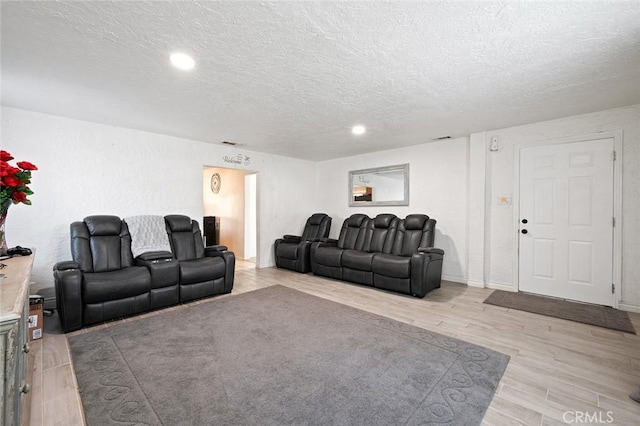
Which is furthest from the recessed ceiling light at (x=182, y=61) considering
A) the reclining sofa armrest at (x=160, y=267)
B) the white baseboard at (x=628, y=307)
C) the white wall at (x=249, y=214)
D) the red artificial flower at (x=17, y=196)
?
the white baseboard at (x=628, y=307)

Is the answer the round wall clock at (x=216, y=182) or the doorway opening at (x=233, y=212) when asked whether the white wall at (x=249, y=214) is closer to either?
the doorway opening at (x=233, y=212)

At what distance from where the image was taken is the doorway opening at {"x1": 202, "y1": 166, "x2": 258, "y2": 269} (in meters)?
6.52

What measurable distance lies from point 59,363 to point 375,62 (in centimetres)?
339

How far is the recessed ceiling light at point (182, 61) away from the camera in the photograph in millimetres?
2072

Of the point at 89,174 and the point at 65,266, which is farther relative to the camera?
the point at 89,174

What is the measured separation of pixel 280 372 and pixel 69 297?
2.24 meters

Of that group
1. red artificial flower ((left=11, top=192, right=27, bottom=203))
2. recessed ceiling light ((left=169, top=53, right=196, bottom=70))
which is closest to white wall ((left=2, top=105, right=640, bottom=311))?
red artificial flower ((left=11, top=192, right=27, bottom=203))

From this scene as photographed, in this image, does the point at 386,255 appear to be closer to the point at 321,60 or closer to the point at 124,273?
the point at 321,60

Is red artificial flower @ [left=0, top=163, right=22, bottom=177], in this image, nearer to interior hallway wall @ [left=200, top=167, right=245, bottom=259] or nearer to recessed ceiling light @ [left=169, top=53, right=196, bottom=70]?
recessed ceiling light @ [left=169, top=53, right=196, bottom=70]

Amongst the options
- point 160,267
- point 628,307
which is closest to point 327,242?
point 160,267

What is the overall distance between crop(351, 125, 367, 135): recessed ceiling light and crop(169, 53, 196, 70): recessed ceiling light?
2.28 meters

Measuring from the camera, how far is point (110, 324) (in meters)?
2.87

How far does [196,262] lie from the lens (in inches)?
144

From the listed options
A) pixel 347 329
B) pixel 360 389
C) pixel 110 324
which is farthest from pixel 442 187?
pixel 110 324
